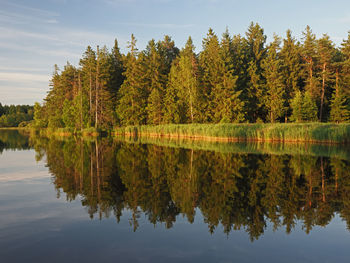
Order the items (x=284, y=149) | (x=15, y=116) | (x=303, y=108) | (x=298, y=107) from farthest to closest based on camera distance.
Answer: (x=15, y=116) → (x=303, y=108) → (x=298, y=107) → (x=284, y=149)

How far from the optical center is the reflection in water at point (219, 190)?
29.9ft

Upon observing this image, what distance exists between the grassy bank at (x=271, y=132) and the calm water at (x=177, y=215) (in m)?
16.6

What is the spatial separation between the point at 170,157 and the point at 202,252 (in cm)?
1570

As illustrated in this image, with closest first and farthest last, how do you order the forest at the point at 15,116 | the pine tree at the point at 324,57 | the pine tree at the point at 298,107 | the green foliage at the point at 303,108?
the pine tree at the point at 298,107 → the green foliage at the point at 303,108 → the pine tree at the point at 324,57 → the forest at the point at 15,116

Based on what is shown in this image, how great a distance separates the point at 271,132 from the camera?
35281 millimetres

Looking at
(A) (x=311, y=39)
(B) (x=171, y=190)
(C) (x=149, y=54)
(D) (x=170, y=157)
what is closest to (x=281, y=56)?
(A) (x=311, y=39)

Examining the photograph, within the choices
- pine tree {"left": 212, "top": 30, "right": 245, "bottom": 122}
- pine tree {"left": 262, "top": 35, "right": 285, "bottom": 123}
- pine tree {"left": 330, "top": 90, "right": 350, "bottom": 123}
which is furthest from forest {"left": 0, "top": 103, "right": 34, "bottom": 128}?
pine tree {"left": 330, "top": 90, "right": 350, "bottom": 123}

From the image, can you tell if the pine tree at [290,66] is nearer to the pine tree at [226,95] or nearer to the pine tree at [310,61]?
the pine tree at [310,61]

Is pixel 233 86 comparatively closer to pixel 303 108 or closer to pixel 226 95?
pixel 226 95

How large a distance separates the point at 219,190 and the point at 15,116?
146 meters

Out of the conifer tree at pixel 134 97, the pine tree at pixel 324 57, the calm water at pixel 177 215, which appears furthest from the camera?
the conifer tree at pixel 134 97

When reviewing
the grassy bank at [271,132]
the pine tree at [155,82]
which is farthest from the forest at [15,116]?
the grassy bank at [271,132]

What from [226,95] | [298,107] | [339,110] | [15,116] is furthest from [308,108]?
[15,116]

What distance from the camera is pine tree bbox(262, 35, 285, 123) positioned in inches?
2089
